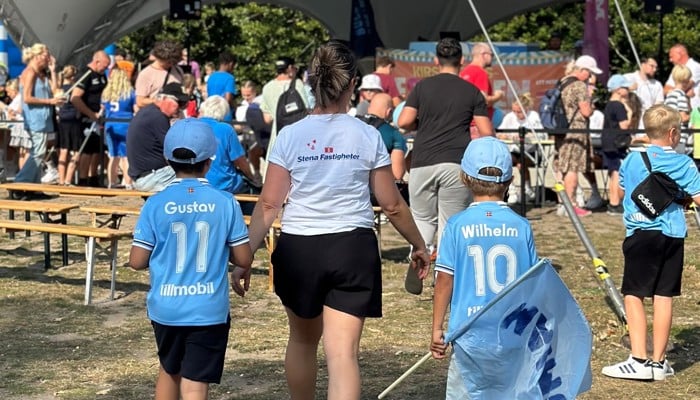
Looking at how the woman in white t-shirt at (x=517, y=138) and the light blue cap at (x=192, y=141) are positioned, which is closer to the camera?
the light blue cap at (x=192, y=141)

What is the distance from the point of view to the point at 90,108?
1595 cm

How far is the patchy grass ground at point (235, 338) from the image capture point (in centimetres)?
679

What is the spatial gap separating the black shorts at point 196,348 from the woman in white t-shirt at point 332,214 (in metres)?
0.35

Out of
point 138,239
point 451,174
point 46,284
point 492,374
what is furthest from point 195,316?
point 46,284

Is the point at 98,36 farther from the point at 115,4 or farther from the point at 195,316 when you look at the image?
the point at 195,316

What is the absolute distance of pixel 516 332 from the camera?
470 centimetres

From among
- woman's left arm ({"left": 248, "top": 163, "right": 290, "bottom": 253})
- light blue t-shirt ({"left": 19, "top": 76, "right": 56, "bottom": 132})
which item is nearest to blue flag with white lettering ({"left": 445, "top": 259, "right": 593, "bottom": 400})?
woman's left arm ({"left": 248, "top": 163, "right": 290, "bottom": 253})

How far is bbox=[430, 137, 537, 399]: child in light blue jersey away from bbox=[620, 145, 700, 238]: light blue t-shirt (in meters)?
1.98

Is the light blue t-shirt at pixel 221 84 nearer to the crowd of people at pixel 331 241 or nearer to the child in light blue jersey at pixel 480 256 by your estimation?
the crowd of people at pixel 331 241

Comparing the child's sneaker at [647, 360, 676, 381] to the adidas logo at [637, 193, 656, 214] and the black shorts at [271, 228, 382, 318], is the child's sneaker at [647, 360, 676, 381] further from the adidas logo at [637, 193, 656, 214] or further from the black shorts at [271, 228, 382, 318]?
the black shorts at [271, 228, 382, 318]

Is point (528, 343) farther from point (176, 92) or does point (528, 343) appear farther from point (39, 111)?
point (39, 111)

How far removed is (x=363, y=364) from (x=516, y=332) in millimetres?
2729

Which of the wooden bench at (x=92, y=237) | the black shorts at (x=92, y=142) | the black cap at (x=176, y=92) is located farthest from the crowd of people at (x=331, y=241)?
the black shorts at (x=92, y=142)

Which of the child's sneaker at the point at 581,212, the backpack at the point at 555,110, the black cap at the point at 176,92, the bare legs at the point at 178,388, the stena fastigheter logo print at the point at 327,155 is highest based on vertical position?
Answer: the stena fastigheter logo print at the point at 327,155
